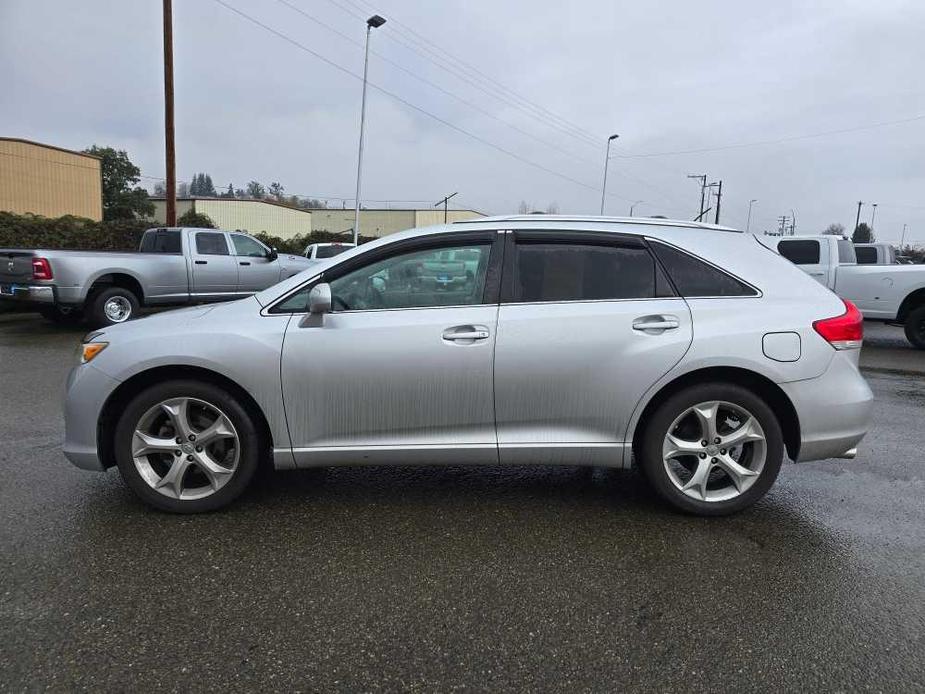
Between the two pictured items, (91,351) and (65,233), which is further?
(65,233)

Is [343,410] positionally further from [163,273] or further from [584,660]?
[163,273]

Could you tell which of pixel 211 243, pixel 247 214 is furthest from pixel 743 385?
pixel 247 214

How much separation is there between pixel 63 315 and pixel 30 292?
171 cm

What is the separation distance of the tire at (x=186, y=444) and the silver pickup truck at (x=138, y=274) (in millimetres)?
8331

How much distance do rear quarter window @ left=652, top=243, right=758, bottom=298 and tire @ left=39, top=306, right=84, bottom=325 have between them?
10699 millimetres

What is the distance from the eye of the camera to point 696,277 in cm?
363

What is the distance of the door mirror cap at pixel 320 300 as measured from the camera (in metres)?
3.36

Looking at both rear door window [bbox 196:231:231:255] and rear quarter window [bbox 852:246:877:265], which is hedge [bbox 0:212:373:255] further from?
rear quarter window [bbox 852:246:877:265]

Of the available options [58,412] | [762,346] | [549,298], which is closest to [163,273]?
[58,412]

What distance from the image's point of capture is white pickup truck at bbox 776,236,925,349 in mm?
10844

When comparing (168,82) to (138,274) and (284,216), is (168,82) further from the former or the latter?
(284,216)

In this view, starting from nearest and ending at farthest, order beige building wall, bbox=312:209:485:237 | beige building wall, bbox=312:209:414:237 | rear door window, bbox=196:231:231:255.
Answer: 1. rear door window, bbox=196:231:231:255
2. beige building wall, bbox=312:209:485:237
3. beige building wall, bbox=312:209:414:237

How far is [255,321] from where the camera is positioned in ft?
11.4

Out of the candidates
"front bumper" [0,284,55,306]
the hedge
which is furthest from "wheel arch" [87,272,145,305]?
the hedge
